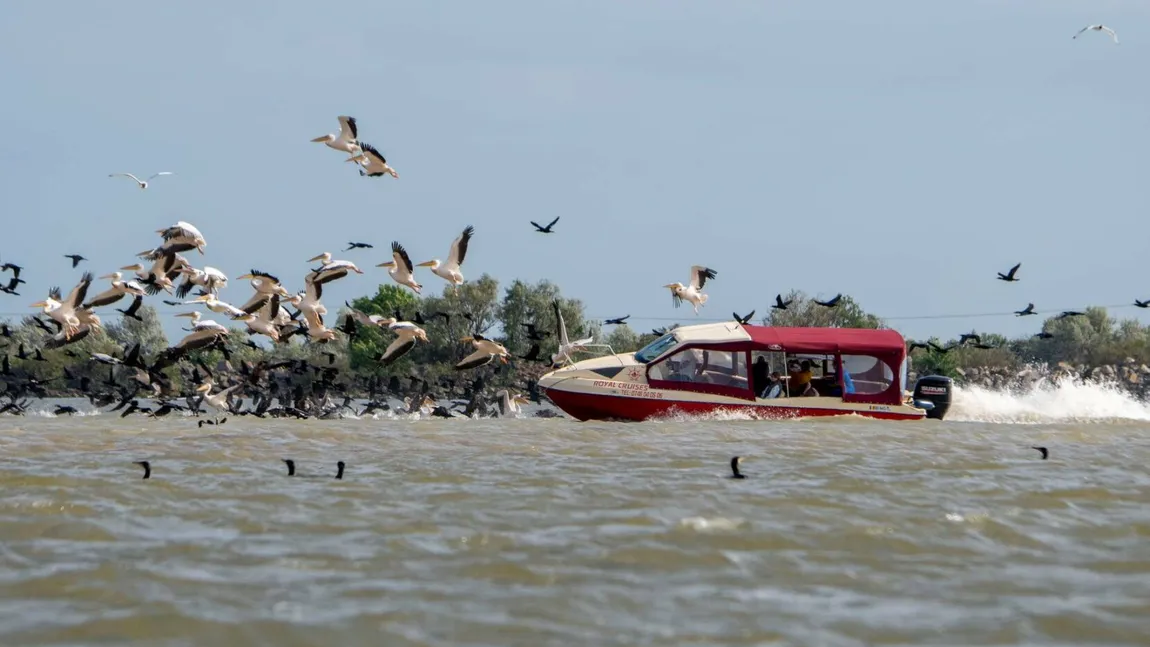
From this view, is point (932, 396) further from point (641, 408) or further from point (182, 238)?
point (182, 238)

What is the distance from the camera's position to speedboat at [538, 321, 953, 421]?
97.1 feet

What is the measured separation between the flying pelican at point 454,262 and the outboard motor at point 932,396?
397 inches

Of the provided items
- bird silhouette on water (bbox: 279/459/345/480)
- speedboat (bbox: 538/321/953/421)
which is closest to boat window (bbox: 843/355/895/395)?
speedboat (bbox: 538/321/953/421)

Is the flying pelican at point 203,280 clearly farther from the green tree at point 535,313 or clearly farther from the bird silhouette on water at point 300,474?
the green tree at point 535,313

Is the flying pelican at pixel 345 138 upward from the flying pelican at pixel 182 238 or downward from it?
upward

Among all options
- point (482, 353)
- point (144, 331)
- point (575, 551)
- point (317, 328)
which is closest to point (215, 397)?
point (317, 328)

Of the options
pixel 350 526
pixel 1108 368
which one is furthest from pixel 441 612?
pixel 1108 368

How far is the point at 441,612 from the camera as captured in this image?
8.09 m

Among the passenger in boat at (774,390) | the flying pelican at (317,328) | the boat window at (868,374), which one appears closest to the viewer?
the flying pelican at (317,328)

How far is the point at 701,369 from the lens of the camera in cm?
3016

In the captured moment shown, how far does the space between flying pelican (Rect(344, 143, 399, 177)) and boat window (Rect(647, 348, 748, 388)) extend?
6572 millimetres

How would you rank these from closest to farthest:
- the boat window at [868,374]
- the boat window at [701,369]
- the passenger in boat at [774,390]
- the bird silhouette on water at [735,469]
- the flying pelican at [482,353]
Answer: the bird silhouette on water at [735,469] → the flying pelican at [482,353] → the boat window at [701,369] → the passenger in boat at [774,390] → the boat window at [868,374]

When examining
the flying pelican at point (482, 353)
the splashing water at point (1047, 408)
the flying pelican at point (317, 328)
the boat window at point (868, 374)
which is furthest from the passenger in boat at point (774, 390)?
the flying pelican at point (317, 328)

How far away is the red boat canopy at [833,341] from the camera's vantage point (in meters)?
30.3
